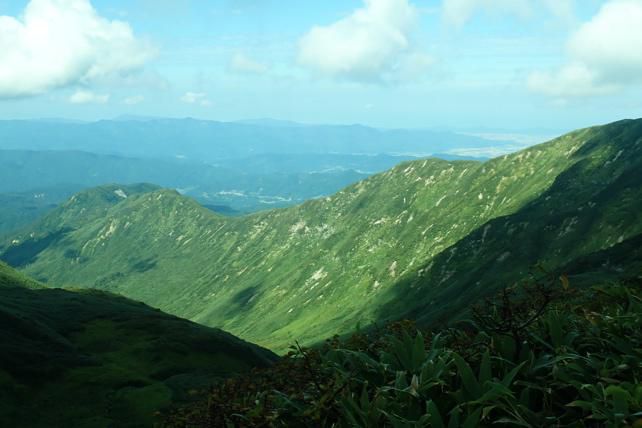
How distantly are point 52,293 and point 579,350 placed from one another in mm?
206147

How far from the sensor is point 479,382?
896 cm

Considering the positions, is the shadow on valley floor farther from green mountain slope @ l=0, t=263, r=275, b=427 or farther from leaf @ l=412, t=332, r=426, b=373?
leaf @ l=412, t=332, r=426, b=373

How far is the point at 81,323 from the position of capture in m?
141

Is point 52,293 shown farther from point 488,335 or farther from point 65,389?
point 488,335

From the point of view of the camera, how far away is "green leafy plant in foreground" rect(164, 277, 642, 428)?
8281 mm

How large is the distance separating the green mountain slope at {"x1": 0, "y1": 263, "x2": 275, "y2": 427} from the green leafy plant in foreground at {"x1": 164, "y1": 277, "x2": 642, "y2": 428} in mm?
38874

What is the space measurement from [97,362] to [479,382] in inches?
4283

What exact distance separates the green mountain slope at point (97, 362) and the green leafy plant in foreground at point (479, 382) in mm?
38874

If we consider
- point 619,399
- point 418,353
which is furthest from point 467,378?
point 619,399

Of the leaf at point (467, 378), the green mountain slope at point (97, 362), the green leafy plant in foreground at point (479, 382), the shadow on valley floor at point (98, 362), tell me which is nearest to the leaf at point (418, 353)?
the green leafy plant in foreground at point (479, 382)

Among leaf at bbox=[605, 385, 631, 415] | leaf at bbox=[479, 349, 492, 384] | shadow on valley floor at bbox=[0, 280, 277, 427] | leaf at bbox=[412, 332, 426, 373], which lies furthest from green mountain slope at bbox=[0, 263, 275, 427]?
leaf at bbox=[605, 385, 631, 415]

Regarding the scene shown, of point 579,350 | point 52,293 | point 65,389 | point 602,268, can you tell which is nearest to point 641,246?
point 602,268

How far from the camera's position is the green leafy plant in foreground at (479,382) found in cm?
828

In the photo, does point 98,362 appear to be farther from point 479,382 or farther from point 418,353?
point 479,382
